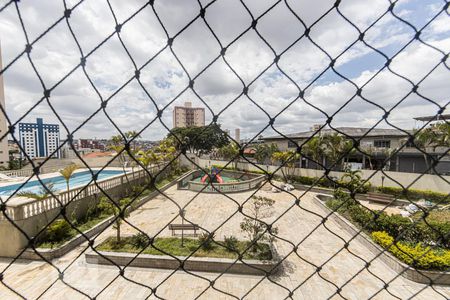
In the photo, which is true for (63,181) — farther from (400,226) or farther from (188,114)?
(400,226)

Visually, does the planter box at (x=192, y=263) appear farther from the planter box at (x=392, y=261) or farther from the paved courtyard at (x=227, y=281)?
the planter box at (x=392, y=261)

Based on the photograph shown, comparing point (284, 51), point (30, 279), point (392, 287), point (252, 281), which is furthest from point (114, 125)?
point (392, 287)

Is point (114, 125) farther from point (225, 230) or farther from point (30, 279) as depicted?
point (225, 230)

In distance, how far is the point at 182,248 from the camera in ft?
17.0

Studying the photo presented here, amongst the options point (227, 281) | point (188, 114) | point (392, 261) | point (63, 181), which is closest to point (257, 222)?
point (227, 281)

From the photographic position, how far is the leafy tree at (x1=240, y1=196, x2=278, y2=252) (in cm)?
499

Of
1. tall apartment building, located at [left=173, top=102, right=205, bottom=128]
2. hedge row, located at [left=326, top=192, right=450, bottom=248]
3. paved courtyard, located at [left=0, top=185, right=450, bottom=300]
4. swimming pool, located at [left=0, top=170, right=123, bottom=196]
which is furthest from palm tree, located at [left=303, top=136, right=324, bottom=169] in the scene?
swimming pool, located at [left=0, top=170, right=123, bottom=196]

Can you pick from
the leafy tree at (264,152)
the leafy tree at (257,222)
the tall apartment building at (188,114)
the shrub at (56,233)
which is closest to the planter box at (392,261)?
the leafy tree at (257,222)

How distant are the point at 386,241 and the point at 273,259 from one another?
2749 millimetres

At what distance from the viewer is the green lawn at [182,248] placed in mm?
4808

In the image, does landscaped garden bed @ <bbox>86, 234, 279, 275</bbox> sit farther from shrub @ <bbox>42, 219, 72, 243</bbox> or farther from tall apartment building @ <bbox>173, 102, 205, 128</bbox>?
tall apartment building @ <bbox>173, 102, 205, 128</bbox>

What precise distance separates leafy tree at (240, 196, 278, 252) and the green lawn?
0.21 meters

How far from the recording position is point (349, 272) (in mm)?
4426

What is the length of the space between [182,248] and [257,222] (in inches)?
77.7
